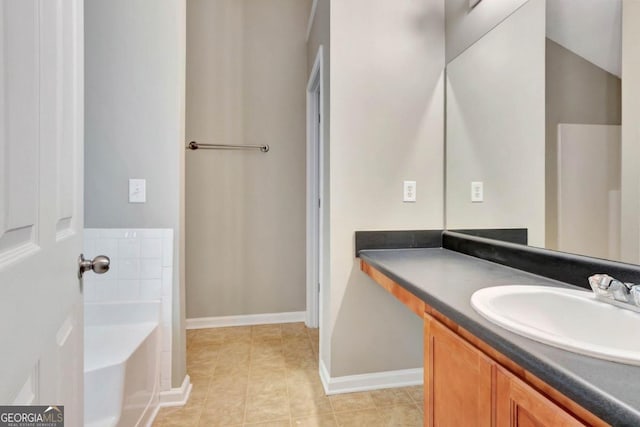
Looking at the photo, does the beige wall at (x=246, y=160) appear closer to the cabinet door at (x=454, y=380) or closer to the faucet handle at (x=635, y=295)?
the cabinet door at (x=454, y=380)

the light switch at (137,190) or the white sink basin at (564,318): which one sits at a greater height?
the light switch at (137,190)

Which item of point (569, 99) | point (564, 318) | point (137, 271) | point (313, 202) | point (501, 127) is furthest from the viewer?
point (313, 202)

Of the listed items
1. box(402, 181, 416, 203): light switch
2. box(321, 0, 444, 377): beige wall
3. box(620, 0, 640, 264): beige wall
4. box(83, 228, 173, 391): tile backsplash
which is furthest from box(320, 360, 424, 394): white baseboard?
box(620, 0, 640, 264): beige wall

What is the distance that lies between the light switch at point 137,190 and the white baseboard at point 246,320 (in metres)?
1.38

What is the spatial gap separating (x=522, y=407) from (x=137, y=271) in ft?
5.56

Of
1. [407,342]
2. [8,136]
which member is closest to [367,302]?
[407,342]

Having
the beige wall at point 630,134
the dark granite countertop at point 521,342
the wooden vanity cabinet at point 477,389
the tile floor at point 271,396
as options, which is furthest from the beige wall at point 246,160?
the beige wall at point 630,134

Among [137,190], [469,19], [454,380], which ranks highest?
[469,19]

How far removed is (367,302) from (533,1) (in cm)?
163

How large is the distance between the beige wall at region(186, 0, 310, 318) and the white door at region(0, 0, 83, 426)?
1.84m

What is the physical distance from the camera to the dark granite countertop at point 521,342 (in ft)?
1.48

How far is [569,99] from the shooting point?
1099 mm

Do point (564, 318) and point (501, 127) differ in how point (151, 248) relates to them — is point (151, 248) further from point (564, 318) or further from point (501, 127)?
point (501, 127)

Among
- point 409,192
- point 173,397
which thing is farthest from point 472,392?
point 173,397
